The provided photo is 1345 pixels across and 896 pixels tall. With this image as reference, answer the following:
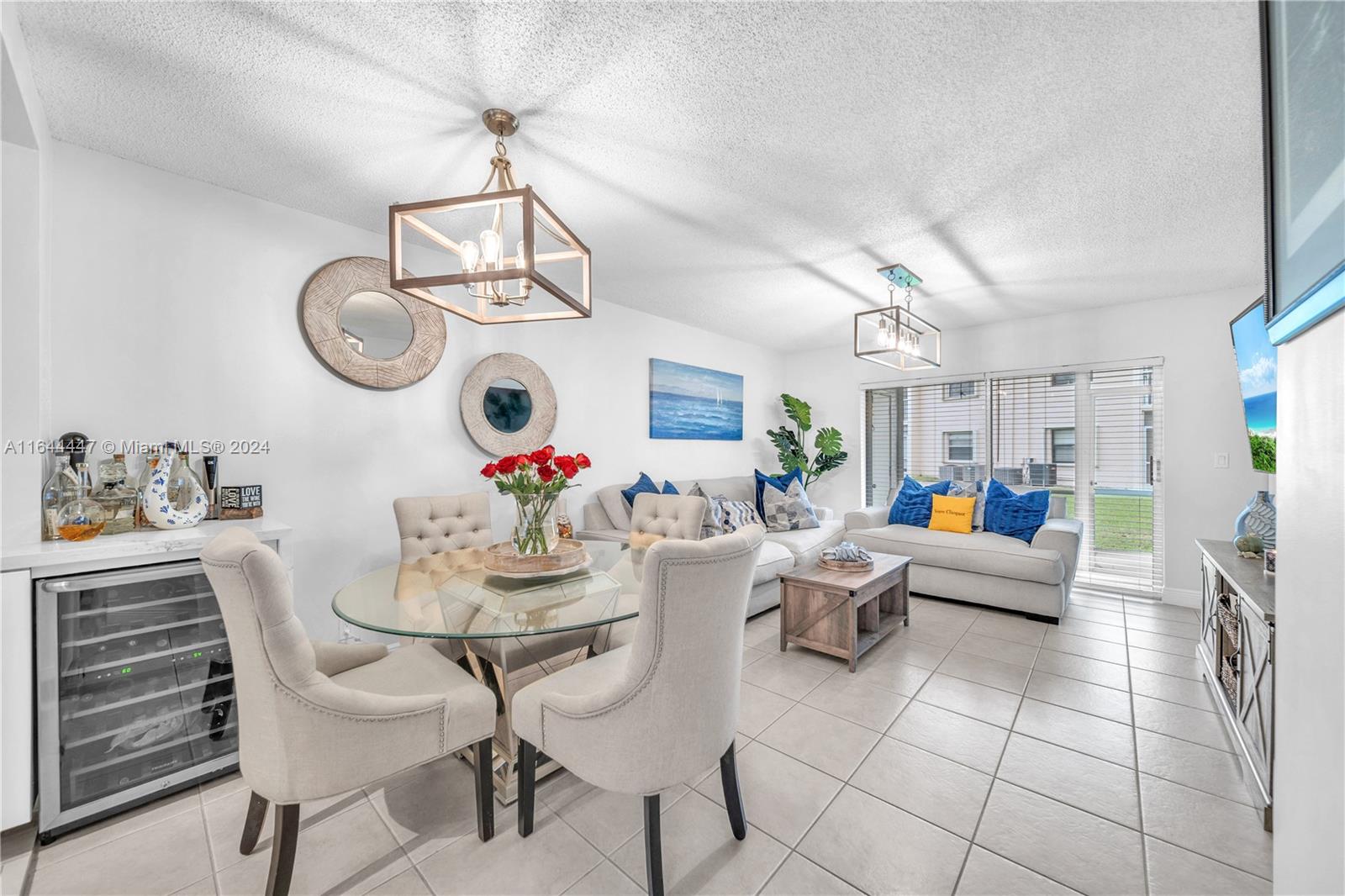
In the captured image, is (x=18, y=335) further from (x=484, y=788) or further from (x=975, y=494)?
(x=975, y=494)

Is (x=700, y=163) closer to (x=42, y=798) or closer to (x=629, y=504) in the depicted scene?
(x=629, y=504)

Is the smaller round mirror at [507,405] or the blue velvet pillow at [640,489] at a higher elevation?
the smaller round mirror at [507,405]

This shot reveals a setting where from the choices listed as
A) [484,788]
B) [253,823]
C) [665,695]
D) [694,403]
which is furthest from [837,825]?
[694,403]

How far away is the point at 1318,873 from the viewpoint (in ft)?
2.40

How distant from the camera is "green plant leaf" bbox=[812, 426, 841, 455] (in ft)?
18.8

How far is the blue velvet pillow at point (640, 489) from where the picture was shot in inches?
160

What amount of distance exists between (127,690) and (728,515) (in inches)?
132

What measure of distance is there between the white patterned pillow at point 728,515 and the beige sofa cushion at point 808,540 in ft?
0.84

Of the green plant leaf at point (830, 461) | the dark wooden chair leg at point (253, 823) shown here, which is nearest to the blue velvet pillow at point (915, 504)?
the green plant leaf at point (830, 461)

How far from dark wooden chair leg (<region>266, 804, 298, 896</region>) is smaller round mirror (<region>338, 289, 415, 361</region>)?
226cm

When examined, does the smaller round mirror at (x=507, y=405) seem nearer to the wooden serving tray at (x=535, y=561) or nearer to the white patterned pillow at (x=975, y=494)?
the wooden serving tray at (x=535, y=561)

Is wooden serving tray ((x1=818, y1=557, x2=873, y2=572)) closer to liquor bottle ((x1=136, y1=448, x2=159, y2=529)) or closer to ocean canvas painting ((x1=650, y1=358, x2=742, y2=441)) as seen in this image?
ocean canvas painting ((x1=650, y1=358, x2=742, y2=441))

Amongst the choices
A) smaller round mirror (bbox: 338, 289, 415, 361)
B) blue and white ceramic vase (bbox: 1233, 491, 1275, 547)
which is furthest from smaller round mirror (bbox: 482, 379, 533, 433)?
blue and white ceramic vase (bbox: 1233, 491, 1275, 547)

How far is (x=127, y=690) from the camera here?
5.95 ft
